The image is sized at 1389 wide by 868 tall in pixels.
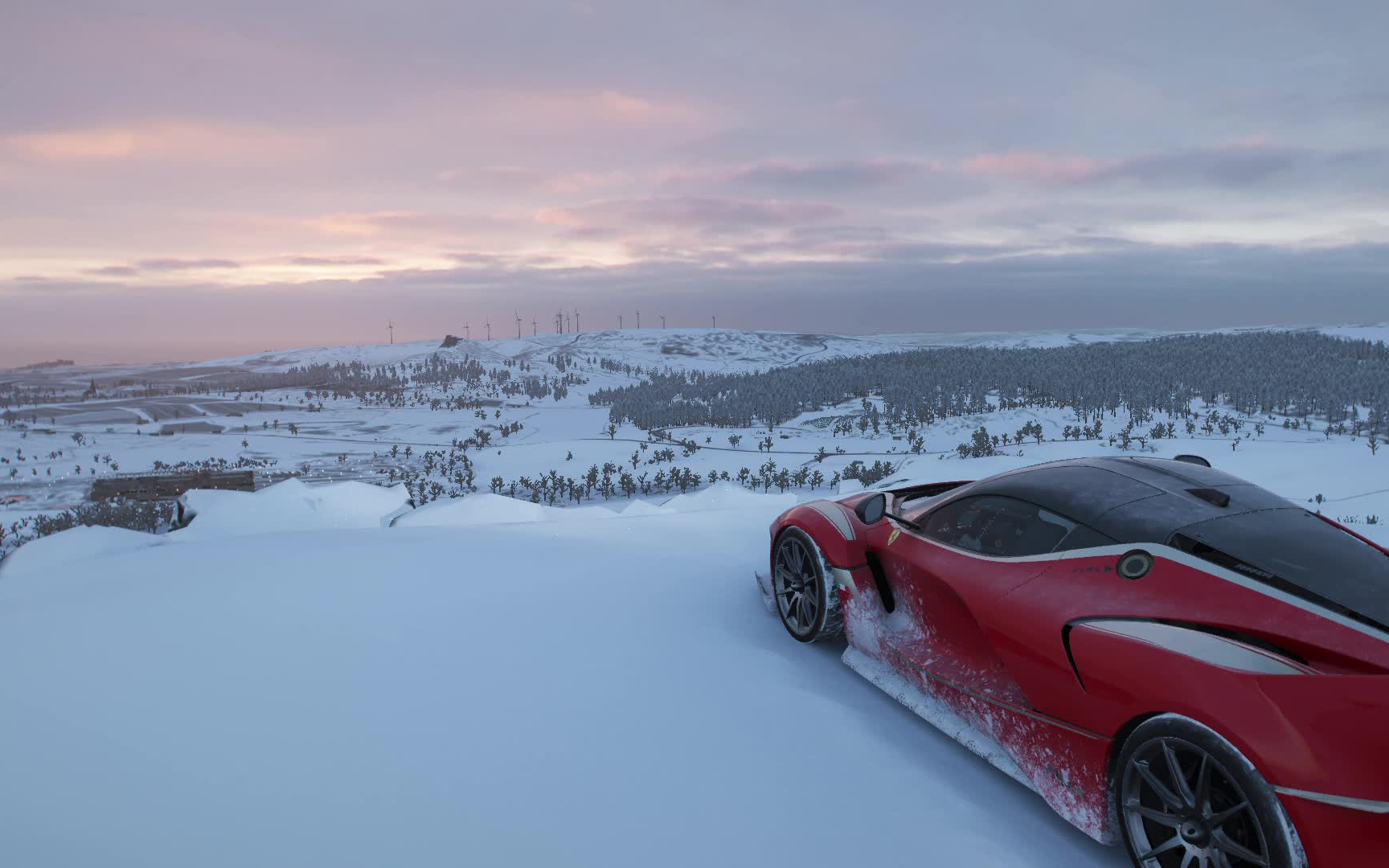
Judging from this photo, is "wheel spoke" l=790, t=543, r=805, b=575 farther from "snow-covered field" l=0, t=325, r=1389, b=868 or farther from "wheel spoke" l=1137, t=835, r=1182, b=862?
"wheel spoke" l=1137, t=835, r=1182, b=862

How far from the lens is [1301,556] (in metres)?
2.78

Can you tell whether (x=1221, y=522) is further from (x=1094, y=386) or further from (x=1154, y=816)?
(x=1094, y=386)

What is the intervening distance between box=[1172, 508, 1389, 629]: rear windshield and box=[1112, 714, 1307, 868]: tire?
0.71m

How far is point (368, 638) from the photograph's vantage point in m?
4.62

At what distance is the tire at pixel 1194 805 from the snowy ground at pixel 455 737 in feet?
1.06

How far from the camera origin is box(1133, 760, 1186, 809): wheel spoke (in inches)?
99.5

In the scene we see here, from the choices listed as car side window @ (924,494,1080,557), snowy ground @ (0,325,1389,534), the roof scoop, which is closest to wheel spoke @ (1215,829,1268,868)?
car side window @ (924,494,1080,557)

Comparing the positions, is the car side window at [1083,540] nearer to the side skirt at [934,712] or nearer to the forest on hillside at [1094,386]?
the side skirt at [934,712]

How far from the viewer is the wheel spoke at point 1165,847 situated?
2.53 metres

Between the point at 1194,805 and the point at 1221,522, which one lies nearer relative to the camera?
the point at 1194,805

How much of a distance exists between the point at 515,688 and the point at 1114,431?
117 metres

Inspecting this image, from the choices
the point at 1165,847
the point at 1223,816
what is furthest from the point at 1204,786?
the point at 1165,847

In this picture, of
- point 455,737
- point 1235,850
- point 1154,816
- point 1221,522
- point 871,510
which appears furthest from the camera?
point 871,510

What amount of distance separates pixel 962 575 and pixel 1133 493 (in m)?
0.94
